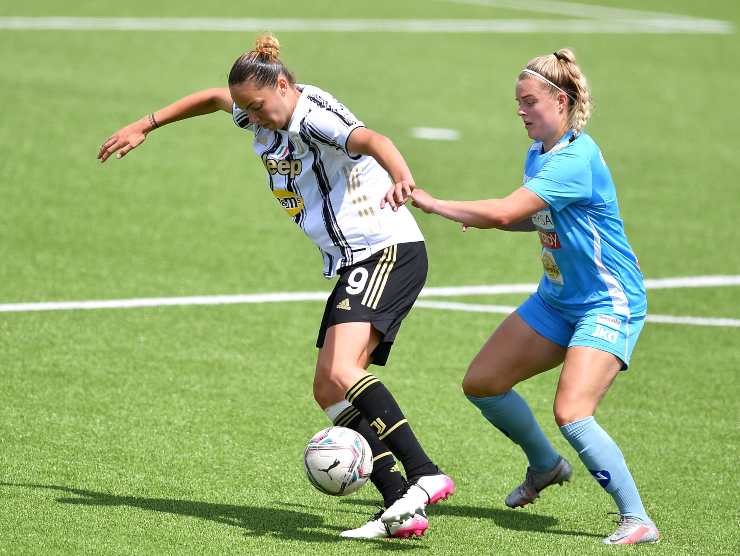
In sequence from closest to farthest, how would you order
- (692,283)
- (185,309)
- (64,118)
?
(185,309), (692,283), (64,118)

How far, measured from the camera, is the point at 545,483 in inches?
270

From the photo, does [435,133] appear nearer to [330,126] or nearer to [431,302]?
[431,302]

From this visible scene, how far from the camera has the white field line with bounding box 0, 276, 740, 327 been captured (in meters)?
10.1

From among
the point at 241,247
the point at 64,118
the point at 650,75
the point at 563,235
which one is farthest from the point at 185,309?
the point at 650,75

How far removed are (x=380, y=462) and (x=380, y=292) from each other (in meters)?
0.83

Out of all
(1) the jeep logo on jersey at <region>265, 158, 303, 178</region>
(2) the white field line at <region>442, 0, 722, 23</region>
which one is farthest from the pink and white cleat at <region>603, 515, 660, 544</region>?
(2) the white field line at <region>442, 0, 722, 23</region>

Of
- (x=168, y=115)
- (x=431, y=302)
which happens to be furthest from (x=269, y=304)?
(x=168, y=115)

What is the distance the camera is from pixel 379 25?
73.3 feet

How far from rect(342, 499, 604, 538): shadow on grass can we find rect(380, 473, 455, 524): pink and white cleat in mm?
587

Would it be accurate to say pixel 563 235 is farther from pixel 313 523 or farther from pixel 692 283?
pixel 692 283

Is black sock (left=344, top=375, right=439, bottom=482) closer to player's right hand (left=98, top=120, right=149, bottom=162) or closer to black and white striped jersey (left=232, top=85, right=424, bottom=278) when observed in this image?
black and white striped jersey (left=232, top=85, right=424, bottom=278)

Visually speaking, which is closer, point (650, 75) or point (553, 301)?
point (553, 301)

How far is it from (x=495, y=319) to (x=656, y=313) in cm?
143

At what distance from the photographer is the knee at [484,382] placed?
22.1 feet
